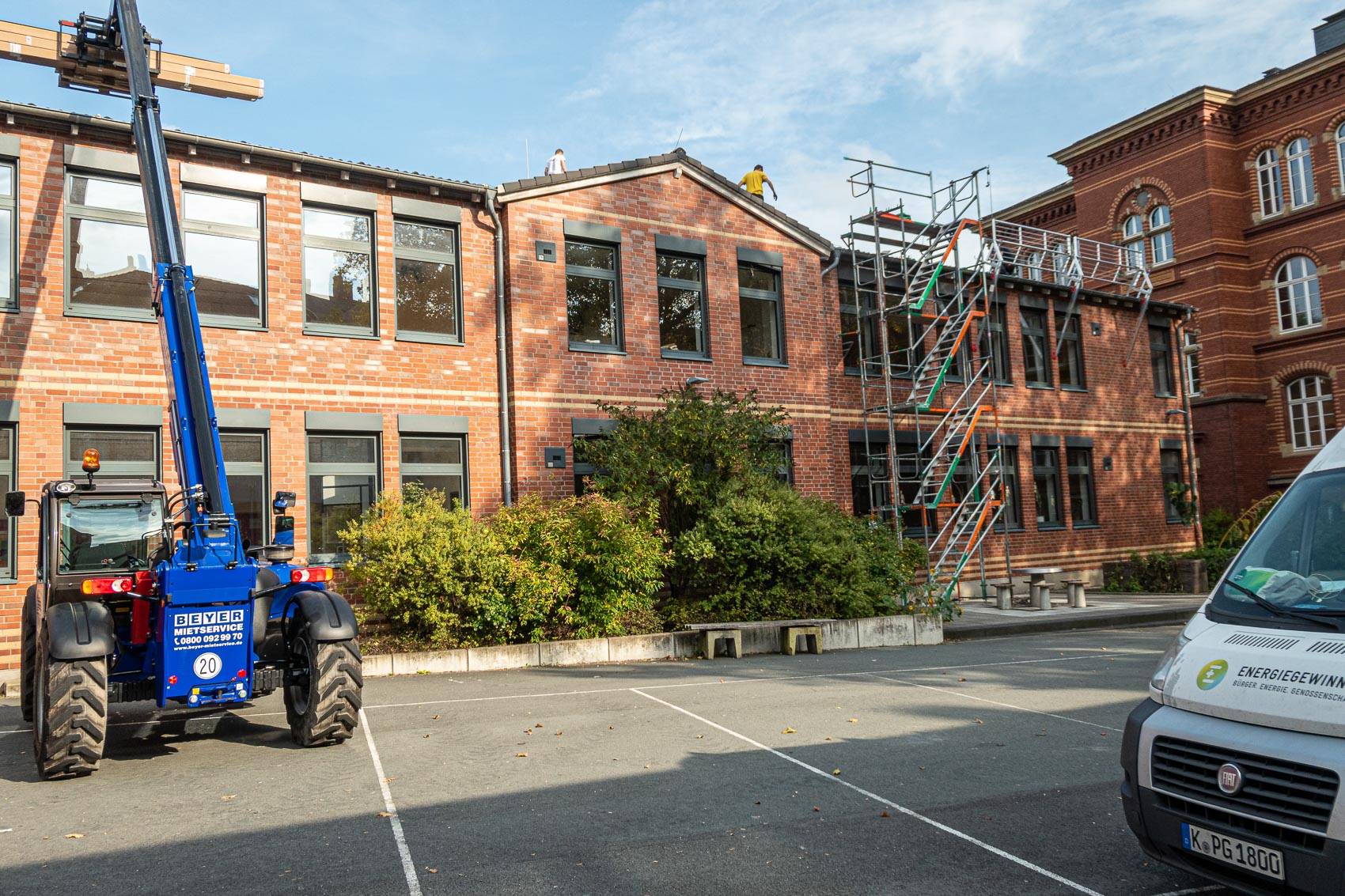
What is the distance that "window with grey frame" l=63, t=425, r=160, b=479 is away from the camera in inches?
498

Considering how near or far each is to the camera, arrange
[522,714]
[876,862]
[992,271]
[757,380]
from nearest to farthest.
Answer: [876,862] → [522,714] → [757,380] → [992,271]

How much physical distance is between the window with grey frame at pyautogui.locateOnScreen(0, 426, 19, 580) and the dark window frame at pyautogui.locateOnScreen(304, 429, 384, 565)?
11.3ft

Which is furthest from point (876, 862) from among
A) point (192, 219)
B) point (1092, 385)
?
point (1092, 385)

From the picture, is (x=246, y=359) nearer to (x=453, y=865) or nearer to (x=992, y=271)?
(x=453, y=865)

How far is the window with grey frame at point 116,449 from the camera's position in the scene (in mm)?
12648

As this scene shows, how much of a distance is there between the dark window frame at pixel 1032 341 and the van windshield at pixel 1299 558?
1962cm

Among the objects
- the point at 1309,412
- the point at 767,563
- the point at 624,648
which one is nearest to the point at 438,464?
the point at 624,648

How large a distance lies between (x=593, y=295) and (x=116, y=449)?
763 centimetres

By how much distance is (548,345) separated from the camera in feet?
52.9

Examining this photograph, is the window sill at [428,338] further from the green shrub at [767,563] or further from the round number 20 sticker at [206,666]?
the round number 20 sticker at [206,666]

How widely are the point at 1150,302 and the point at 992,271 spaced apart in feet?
22.2

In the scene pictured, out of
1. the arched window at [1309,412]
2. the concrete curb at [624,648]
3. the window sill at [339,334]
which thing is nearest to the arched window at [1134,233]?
the arched window at [1309,412]

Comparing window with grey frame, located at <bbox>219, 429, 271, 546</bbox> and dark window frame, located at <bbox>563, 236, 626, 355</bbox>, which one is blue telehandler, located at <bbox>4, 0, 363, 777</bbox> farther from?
dark window frame, located at <bbox>563, 236, 626, 355</bbox>

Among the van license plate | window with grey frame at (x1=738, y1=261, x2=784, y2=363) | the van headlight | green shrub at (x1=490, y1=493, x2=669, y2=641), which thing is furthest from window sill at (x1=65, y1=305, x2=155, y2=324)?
the van license plate
